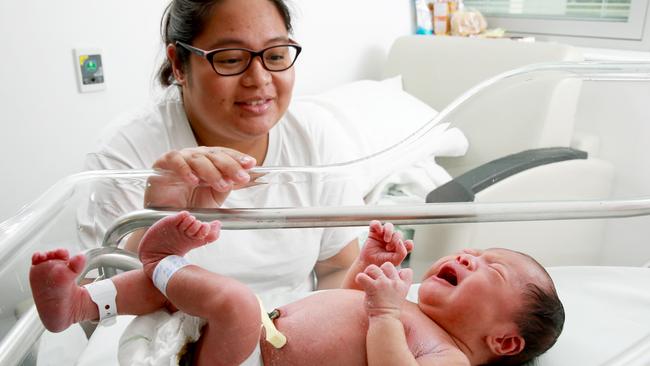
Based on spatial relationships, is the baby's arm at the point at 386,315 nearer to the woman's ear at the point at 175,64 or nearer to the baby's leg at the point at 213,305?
the baby's leg at the point at 213,305

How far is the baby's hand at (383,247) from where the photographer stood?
84cm

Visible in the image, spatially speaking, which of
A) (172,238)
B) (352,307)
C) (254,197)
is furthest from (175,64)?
(352,307)

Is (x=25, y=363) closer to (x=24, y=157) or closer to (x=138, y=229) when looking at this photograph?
(x=138, y=229)

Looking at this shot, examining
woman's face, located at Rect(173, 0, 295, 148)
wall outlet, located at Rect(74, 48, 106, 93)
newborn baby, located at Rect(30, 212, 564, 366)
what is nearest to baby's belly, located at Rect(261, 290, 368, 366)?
newborn baby, located at Rect(30, 212, 564, 366)

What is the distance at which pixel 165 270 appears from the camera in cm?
68

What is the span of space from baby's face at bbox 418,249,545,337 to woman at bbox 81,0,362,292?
0.67 ft

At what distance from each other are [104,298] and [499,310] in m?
0.56

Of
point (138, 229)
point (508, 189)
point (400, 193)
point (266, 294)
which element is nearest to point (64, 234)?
point (138, 229)

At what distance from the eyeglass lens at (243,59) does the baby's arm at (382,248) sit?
38cm

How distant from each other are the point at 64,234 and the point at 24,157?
2.98 ft

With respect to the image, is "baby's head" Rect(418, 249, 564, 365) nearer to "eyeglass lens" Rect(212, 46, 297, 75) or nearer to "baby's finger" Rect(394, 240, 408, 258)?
"baby's finger" Rect(394, 240, 408, 258)

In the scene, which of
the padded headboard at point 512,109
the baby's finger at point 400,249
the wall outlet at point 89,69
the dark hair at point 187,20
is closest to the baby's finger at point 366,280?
the baby's finger at point 400,249

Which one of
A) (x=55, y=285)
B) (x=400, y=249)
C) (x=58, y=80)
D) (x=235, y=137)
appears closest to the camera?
(x=55, y=285)

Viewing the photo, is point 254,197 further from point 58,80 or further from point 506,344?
point 58,80
